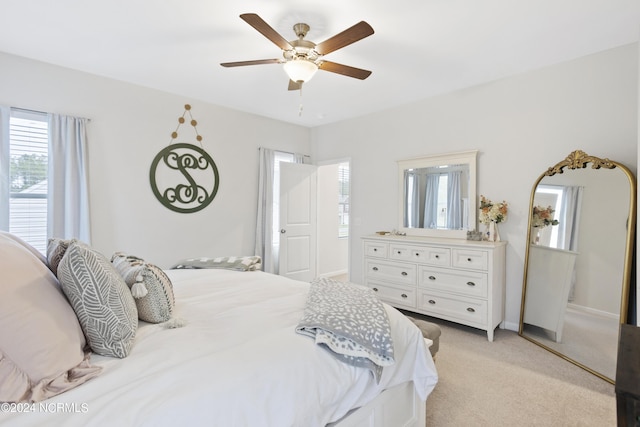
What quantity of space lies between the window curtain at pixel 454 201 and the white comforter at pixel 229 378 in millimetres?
2392

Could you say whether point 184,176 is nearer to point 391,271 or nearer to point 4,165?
point 4,165

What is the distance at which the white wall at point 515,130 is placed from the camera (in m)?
2.75

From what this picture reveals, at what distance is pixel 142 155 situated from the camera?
3645 mm

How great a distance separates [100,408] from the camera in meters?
0.86

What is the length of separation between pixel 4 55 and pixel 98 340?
3.27 meters

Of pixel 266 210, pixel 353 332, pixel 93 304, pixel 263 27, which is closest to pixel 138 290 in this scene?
pixel 93 304

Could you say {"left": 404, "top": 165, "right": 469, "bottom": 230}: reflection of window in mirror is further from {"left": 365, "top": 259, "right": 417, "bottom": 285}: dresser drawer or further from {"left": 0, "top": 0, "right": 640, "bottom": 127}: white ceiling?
{"left": 0, "top": 0, "right": 640, "bottom": 127}: white ceiling

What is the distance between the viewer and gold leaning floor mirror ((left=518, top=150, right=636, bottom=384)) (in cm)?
245

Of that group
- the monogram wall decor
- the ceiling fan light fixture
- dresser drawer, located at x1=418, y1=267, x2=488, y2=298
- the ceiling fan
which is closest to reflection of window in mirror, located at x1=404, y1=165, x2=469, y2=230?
dresser drawer, located at x1=418, y1=267, x2=488, y2=298

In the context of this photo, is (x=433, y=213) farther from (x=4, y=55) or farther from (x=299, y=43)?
(x=4, y=55)

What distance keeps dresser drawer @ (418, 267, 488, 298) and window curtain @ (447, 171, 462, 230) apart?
0.64 metres

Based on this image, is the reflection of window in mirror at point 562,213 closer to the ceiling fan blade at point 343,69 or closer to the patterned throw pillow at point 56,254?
the ceiling fan blade at point 343,69

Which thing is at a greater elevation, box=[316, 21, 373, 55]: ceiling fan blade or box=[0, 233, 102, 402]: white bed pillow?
box=[316, 21, 373, 55]: ceiling fan blade

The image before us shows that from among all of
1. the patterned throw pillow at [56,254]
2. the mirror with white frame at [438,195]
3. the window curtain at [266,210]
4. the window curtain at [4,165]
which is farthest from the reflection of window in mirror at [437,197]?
the window curtain at [4,165]
